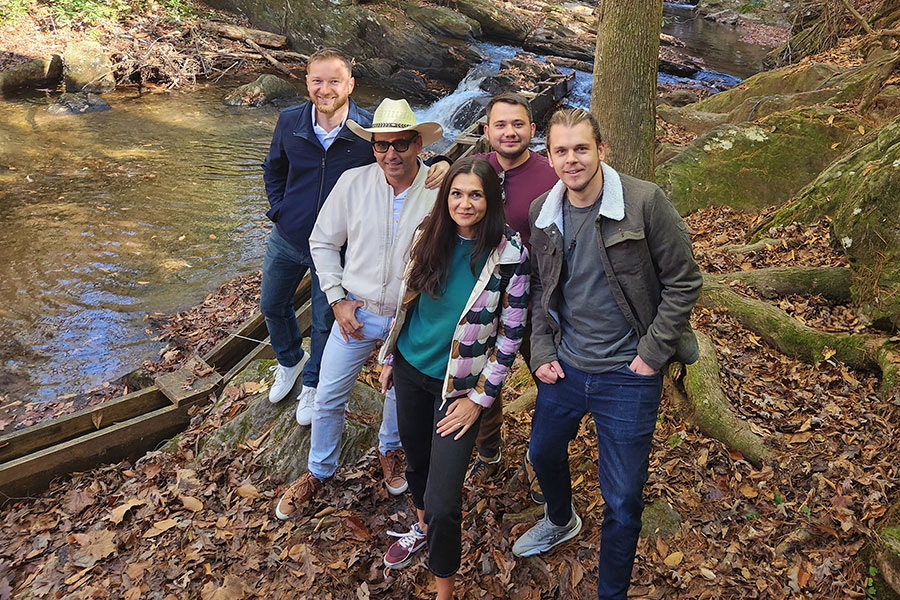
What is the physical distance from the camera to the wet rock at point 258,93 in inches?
616

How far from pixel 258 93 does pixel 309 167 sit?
13.3m

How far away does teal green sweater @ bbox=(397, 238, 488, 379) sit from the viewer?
2.89 meters

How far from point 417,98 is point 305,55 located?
15.1ft

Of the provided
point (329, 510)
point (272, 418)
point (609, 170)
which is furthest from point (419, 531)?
point (609, 170)

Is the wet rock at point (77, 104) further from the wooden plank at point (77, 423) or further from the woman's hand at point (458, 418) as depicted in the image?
the woman's hand at point (458, 418)

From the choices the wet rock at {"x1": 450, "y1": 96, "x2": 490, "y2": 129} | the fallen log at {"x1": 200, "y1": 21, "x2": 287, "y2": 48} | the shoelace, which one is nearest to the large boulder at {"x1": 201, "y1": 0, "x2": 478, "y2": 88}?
the fallen log at {"x1": 200, "y1": 21, "x2": 287, "y2": 48}

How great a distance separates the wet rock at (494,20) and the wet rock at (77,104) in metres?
13.8

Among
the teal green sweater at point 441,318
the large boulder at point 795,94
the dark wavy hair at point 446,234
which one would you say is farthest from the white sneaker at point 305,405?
the large boulder at point 795,94

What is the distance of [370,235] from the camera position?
3285mm

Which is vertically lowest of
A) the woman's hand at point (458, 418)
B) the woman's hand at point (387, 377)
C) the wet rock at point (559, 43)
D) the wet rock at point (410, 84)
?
the woman's hand at point (387, 377)

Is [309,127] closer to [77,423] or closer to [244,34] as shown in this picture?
[77,423]

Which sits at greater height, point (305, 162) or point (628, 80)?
point (628, 80)

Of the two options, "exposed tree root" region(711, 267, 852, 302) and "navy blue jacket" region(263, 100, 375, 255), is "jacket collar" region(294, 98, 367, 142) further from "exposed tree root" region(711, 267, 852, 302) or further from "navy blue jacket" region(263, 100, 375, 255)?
"exposed tree root" region(711, 267, 852, 302)

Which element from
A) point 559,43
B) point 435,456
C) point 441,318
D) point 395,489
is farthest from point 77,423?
point 559,43
